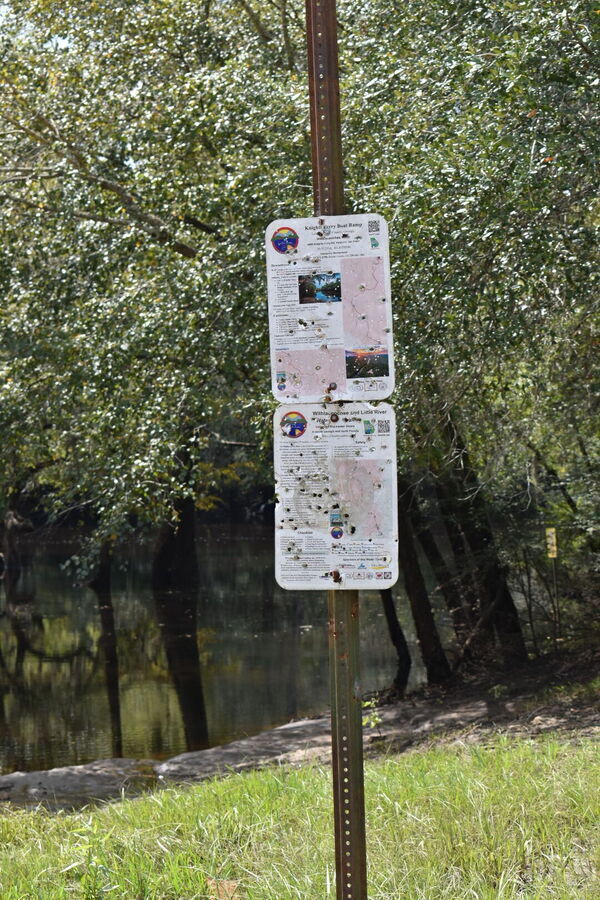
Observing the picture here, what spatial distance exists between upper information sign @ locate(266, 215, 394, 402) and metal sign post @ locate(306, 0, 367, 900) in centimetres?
12

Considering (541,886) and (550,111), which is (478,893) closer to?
(541,886)

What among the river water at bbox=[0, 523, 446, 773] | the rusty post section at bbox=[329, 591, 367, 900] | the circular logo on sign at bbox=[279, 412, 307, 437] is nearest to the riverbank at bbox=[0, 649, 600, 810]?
the river water at bbox=[0, 523, 446, 773]

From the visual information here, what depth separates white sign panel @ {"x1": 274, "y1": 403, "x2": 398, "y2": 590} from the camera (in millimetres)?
3061

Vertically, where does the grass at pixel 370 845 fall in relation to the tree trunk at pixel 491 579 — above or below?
above

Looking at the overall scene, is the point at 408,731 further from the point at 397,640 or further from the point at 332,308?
the point at 332,308

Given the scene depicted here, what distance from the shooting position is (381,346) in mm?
3084

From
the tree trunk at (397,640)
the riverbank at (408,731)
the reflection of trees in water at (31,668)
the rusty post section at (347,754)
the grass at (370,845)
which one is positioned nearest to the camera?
the rusty post section at (347,754)

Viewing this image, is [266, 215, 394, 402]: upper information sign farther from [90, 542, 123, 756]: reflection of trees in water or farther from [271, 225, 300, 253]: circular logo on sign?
[90, 542, 123, 756]: reflection of trees in water

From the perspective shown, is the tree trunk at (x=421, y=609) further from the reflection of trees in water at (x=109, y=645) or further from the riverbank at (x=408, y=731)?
the reflection of trees in water at (x=109, y=645)

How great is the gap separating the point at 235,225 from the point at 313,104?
6399 millimetres

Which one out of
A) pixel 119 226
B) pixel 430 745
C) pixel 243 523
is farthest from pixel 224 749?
pixel 243 523

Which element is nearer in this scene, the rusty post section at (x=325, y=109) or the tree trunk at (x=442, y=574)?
the rusty post section at (x=325, y=109)

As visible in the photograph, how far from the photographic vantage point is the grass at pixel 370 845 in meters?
3.74

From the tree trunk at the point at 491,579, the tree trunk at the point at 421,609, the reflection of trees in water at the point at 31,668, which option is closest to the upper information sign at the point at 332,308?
the tree trunk at the point at 491,579
